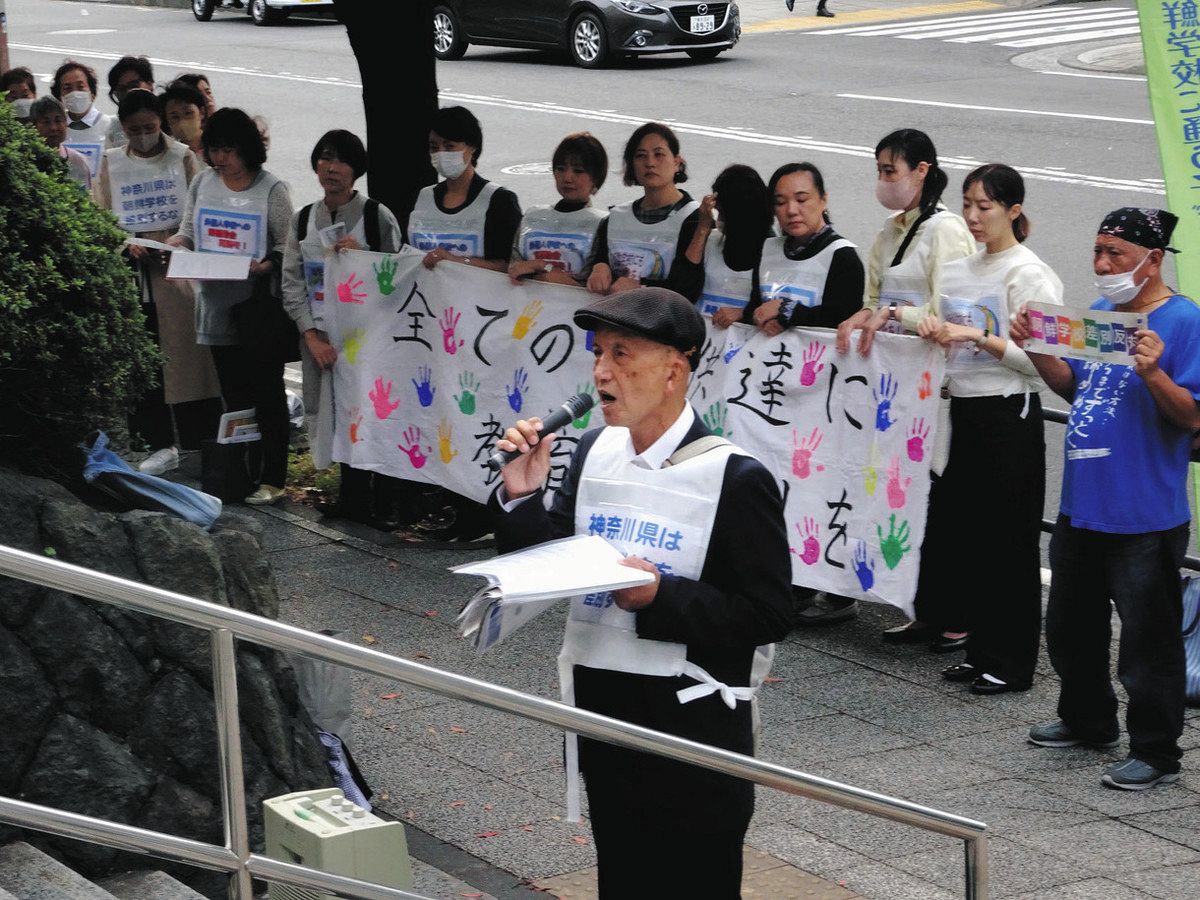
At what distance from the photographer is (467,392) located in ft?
28.4

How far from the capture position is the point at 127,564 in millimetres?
5285

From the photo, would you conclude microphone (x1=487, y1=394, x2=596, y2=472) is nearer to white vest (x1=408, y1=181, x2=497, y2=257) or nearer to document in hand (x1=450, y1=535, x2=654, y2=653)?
document in hand (x1=450, y1=535, x2=654, y2=653)

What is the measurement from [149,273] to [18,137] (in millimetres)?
4146

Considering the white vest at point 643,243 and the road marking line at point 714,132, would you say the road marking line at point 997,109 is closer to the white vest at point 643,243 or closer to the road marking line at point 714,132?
the road marking line at point 714,132

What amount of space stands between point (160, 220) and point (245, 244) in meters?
1.09

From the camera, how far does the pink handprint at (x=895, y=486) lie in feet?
22.7

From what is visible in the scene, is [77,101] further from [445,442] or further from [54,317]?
[54,317]

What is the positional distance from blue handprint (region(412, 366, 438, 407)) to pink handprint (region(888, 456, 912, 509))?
2.75 metres

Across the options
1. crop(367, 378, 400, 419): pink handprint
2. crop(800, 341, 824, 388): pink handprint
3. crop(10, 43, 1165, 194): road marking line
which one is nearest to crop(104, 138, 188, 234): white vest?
crop(367, 378, 400, 419): pink handprint

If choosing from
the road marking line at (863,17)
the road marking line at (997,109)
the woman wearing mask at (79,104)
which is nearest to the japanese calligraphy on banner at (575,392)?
the woman wearing mask at (79,104)

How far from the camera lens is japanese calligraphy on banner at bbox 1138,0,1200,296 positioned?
249 inches

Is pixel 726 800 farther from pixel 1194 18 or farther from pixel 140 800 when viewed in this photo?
pixel 1194 18

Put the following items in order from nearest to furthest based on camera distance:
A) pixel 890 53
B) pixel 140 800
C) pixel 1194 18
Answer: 1. pixel 140 800
2. pixel 1194 18
3. pixel 890 53

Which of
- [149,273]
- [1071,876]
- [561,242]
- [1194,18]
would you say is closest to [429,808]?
[1071,876]
